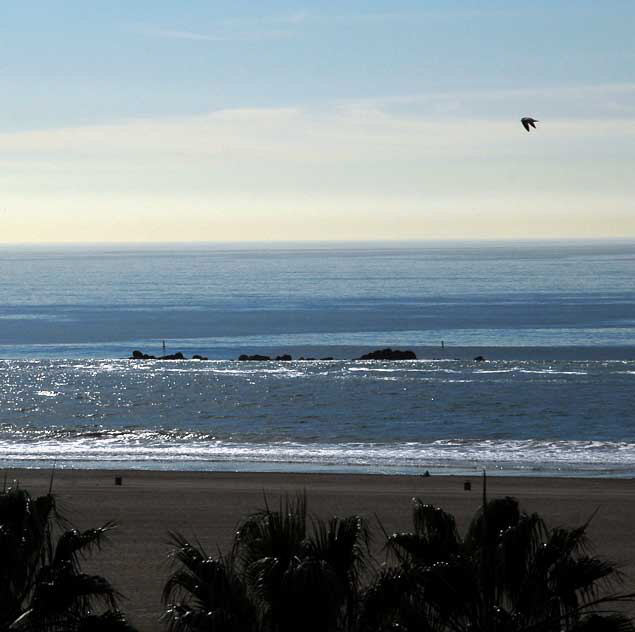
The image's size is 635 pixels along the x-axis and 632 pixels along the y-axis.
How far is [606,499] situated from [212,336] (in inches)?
2273

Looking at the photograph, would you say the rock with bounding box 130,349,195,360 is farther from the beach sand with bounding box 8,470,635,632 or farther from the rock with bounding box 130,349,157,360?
the beach sand with bounding box 8,470,635,632

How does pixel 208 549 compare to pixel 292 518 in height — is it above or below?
below

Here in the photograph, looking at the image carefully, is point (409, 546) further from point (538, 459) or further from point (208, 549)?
point (538, 459)

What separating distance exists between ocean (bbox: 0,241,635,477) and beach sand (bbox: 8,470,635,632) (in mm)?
2318

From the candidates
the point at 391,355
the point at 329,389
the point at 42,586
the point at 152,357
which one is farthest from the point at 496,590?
the point at 152,357

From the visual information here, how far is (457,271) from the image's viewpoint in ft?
639

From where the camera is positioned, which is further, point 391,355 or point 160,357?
point 160,357

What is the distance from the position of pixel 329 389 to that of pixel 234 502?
78.9 ft

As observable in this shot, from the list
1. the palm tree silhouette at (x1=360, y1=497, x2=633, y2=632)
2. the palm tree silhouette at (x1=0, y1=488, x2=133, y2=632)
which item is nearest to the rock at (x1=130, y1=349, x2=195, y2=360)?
the palm tree silhouette at (x1=0, y1=488, x2=133, y2=632)

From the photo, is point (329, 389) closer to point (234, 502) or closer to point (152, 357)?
point (152, 357)

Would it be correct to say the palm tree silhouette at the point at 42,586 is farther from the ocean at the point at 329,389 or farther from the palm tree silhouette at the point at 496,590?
the ocean at the point at 329,389

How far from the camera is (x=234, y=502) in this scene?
24594 mm

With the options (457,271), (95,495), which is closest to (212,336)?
(95,495)

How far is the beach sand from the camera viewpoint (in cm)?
1967
